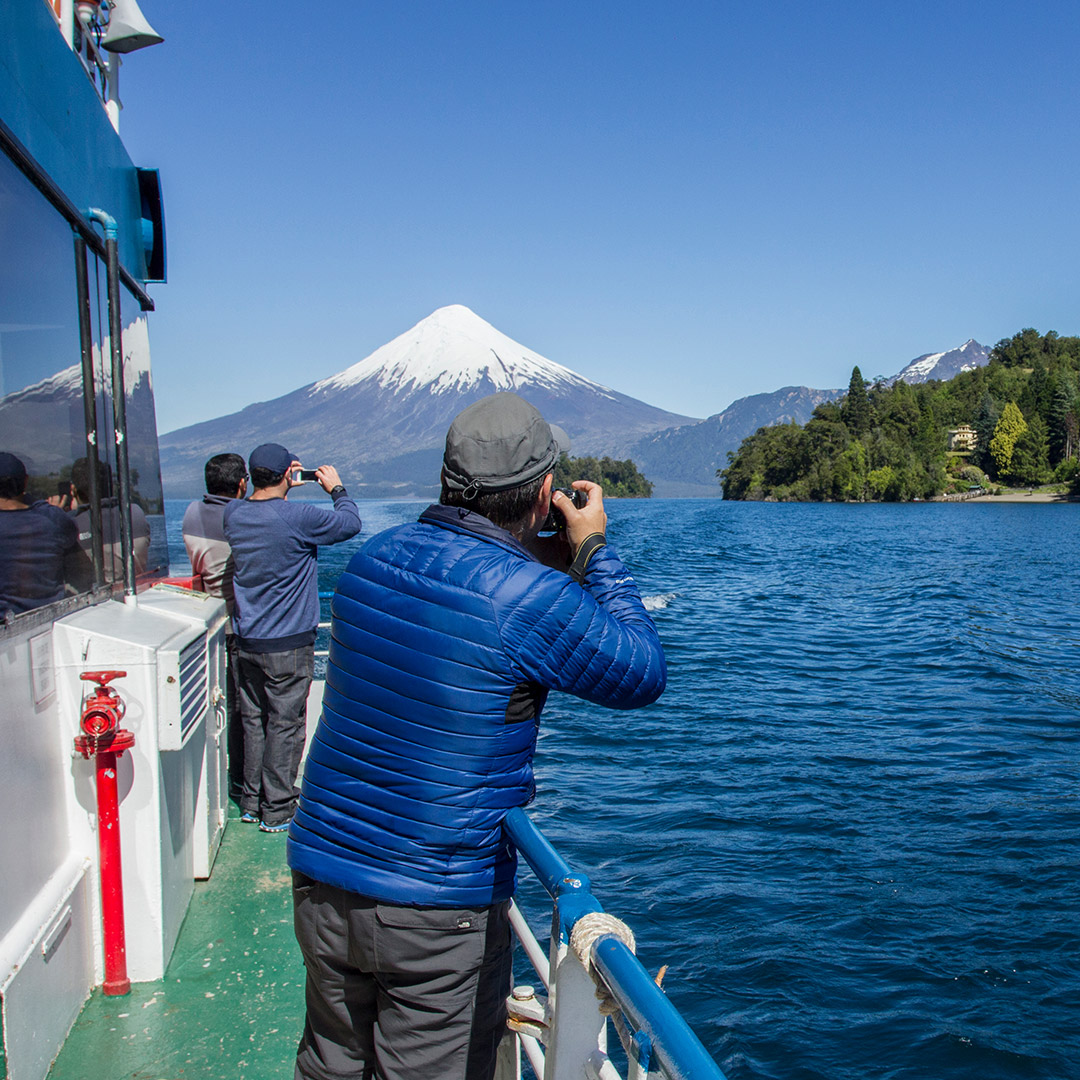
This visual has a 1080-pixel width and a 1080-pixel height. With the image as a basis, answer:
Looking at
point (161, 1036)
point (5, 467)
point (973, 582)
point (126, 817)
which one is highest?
point (5, 467)

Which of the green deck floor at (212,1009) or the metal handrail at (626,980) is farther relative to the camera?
the green deck floor at (212,1009)

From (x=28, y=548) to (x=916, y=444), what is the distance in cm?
15310

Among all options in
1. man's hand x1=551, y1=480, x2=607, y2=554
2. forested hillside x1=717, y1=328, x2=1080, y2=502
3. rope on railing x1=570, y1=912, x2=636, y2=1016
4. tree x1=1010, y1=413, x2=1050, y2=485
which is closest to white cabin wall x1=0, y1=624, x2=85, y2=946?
man's hand x1=551, y1=480, x2=607, y2=554

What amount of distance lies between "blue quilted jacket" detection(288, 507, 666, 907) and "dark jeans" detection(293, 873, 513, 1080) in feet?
0.20

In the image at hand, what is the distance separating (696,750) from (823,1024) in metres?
5.85

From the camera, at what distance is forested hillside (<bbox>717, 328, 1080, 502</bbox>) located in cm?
13312

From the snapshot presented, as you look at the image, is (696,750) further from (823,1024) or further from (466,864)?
(466,864)

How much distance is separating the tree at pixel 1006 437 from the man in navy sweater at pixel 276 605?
482 ft

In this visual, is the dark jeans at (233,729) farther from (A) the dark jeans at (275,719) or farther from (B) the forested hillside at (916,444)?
(B) the forested hillside at (916,444)

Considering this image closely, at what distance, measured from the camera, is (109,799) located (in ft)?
10.1

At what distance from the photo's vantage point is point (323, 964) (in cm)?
201

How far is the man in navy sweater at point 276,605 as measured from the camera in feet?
15.0

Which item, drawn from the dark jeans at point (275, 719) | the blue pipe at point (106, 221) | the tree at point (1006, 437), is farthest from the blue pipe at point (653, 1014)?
the tree at point (1006, 437)

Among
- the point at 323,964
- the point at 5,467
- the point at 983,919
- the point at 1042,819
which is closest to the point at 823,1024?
the point at 983,919
